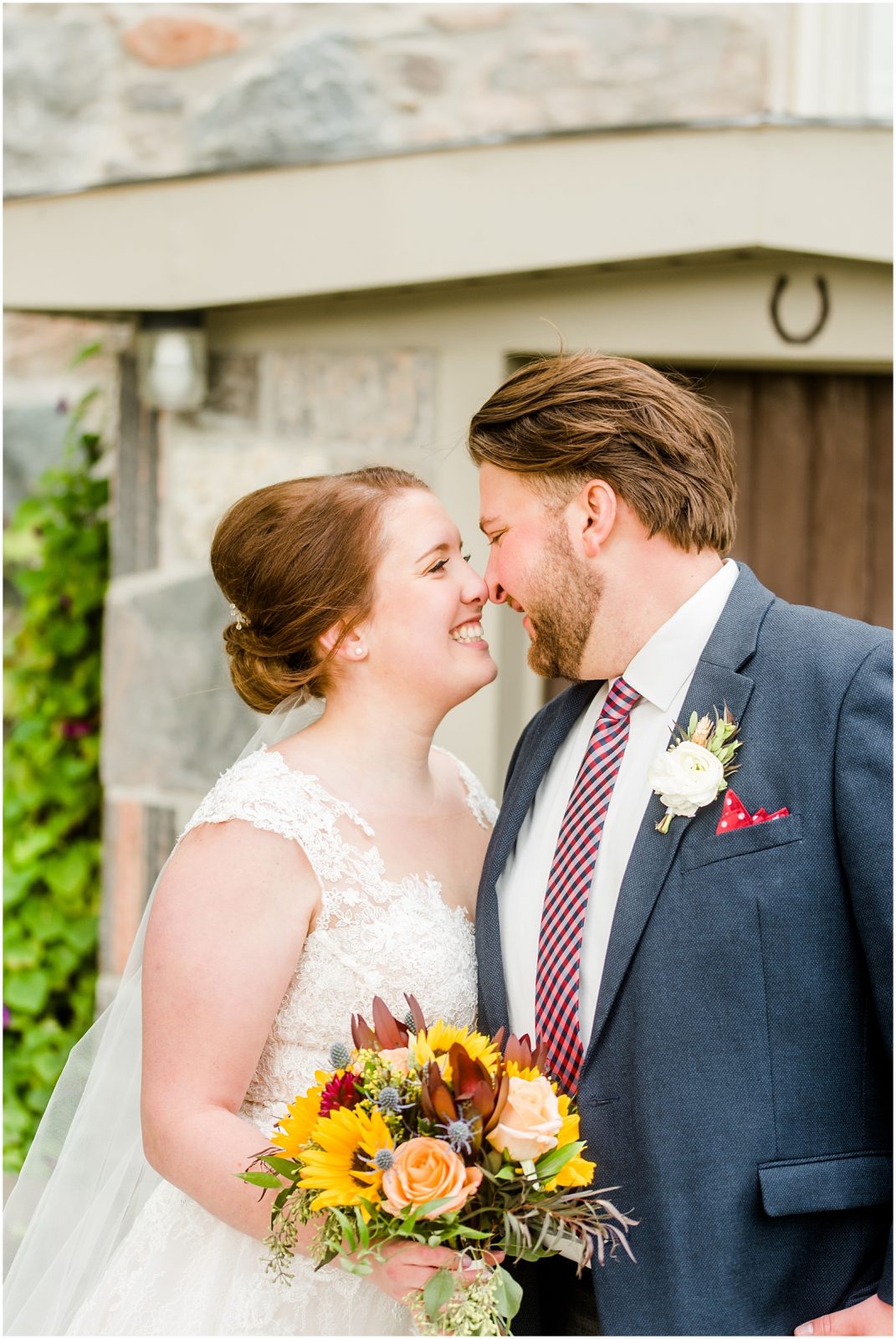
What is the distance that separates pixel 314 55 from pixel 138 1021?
157 inches

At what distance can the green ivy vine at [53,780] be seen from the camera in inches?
178

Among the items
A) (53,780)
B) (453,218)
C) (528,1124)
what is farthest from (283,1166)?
(53,780)

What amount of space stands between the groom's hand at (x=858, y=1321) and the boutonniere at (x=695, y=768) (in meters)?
0.76

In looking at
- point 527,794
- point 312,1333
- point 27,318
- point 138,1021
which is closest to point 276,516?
point 527,794

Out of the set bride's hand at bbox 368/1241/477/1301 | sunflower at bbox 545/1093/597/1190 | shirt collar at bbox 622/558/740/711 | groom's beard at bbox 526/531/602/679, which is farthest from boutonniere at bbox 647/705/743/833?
bride's hand at bbox 368/1241/477/1301

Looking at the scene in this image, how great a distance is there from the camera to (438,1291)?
5.64 ft

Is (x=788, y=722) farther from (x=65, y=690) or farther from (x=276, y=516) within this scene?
(x=65, y=690)

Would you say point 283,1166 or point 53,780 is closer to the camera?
point 283,1166

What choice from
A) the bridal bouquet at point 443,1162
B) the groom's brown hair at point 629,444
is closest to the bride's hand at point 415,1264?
the bridal bouquet at point 443,1162

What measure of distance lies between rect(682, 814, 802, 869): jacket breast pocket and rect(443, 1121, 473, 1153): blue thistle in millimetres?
565

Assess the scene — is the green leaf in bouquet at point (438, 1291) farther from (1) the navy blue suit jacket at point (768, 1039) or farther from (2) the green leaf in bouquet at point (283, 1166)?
(1) the navy blue suit jacket at point (768, 1039)

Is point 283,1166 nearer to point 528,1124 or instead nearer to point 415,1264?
point 415,1264

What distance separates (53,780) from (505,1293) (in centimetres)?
331

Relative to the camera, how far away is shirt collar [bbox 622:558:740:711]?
7.43 ft
